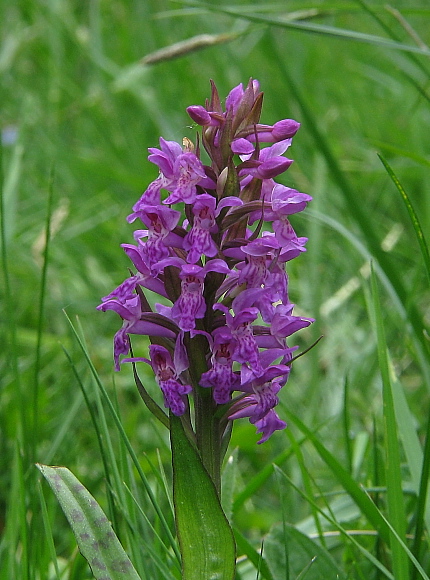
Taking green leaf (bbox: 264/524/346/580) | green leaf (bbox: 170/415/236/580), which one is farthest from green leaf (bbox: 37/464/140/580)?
green leaf (bbox: 264/524/346/580)

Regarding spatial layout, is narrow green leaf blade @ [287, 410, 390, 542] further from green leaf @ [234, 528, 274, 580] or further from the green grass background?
green leaf @ [234, 528, 274, 580]

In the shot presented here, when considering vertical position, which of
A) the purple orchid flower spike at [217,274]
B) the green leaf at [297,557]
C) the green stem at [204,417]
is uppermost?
the purple orchid flower spike at [217,274]

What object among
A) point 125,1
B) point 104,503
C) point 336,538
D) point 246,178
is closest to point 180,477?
point 246,178

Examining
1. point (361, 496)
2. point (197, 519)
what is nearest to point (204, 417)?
point (197, 519)

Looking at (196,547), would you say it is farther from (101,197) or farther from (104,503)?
(101,197)

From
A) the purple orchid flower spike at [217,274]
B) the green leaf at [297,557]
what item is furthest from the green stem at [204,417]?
the green leaf at [297,557]

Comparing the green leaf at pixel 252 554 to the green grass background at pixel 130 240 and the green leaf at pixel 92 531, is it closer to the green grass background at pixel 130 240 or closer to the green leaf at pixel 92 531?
the green grass background at pixel 130 240
